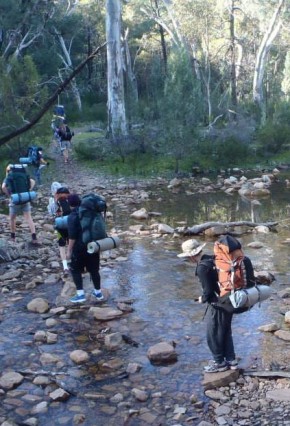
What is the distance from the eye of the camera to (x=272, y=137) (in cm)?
2236

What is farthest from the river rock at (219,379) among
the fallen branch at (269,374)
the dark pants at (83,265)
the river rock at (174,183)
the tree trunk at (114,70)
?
the tree trunk at (114,70)

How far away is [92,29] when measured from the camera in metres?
39.2

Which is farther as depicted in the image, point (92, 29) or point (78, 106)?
point (92, 29)

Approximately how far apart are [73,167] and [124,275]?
1152 centimetres

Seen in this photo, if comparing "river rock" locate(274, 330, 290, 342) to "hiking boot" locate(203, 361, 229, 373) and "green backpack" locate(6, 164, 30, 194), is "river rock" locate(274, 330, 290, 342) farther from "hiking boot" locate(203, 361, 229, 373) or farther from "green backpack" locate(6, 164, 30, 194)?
"green backpack" locate(6, 164, 30, 194)

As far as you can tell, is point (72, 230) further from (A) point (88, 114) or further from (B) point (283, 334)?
(A) point (88, 114)

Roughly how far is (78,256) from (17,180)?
9.70 feet

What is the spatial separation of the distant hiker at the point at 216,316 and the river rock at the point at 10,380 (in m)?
1.79

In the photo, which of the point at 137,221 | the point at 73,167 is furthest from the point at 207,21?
the point at 137,221

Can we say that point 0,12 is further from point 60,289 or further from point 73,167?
point 60,289

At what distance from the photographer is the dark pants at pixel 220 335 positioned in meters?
5.28

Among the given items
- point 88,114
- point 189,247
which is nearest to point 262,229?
point 189,247

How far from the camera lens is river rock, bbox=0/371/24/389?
5.20 metres

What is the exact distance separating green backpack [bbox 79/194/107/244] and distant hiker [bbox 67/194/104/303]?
18 centimetres
